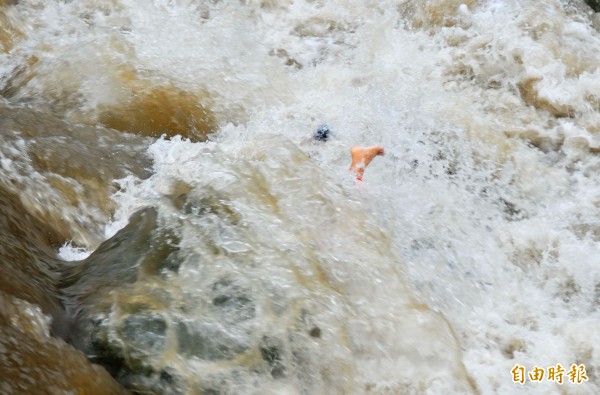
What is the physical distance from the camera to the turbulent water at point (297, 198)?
8.34 ft

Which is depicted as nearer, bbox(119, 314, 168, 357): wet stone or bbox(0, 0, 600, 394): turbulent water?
bbox(119, 314, 168, 357): wet stone

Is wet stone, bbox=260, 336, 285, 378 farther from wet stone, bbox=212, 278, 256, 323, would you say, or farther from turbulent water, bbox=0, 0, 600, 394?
wet stone, bbox=212, 278, 256, 323

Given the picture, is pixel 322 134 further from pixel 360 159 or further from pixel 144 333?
pixel 144 333

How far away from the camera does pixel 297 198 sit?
3.31 metres

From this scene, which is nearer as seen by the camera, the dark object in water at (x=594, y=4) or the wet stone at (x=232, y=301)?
the wet stone at (x=232, y=301)

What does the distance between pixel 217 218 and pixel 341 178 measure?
1.09 meters

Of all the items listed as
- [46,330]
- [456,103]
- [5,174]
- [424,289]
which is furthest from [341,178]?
[46,330]

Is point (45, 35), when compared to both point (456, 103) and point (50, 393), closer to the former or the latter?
point (456, 103)

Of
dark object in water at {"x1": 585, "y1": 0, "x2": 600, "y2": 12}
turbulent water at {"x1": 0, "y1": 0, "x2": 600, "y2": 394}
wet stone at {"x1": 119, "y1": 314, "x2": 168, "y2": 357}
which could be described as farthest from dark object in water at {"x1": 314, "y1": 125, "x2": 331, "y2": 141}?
dark object in water at {"x1": 585, "y1": 0, "x2": 600, "y2": 12}

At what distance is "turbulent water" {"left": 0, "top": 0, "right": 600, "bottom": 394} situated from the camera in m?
2.54

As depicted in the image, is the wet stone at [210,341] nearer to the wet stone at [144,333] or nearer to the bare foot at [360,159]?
the wet stone at [144,333]

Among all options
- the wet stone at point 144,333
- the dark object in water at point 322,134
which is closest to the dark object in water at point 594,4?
the dark object in water at point 322,134

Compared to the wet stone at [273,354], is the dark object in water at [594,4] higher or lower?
higher

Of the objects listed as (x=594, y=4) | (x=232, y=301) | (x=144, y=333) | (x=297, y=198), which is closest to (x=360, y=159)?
(x=297, y=198)
